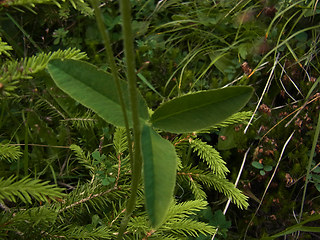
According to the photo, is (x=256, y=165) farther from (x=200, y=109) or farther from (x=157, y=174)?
(x=157, y=174)

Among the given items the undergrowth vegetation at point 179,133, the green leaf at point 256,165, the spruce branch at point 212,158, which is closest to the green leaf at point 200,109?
the undergrowth vegetation at point 179,133

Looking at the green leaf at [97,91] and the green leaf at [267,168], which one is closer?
the green leaf at [97,91]

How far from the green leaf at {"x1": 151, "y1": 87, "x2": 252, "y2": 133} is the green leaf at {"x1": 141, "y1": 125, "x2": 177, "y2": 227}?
71 mm

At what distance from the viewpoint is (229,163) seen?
194 cm

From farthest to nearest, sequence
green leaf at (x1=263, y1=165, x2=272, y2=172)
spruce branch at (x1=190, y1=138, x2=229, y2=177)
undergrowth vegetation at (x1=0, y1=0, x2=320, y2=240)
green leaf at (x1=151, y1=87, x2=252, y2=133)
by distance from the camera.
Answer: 1. green leaf at (x1=263, y1=165, x2=272, y2=172)
2. spruce branch at (x1=190, y1=138, x2=229, y2=177)
3. undergrowth vegetation at (x1=0, y1=0, x2=320, y2=240)
4. green leaf at (x1=151, y1=87, x2=252, y2=133)

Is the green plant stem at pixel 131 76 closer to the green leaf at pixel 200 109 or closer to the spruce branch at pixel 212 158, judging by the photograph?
the green leaf at pixel 200 109

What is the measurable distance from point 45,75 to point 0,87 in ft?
2.82

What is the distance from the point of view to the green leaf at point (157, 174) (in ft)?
2.16

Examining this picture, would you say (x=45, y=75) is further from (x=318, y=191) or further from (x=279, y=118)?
(x=318, y=191)

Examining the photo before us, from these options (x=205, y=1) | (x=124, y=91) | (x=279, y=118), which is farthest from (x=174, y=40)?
(x=124, y=91)

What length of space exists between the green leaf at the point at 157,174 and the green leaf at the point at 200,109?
0.07m

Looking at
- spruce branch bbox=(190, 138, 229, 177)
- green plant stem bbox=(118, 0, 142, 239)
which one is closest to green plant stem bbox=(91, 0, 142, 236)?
green plant stem bbox=(118, 0, 142, 239)

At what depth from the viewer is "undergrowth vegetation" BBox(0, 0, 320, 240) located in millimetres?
1195

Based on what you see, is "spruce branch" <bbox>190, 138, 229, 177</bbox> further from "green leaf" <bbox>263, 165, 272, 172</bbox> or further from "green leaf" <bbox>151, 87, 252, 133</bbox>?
"green leaf" <bbox>151, 87, 252, 133</bbox>
